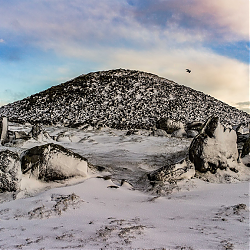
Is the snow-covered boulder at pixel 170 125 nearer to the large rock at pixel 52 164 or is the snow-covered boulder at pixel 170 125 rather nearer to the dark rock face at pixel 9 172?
the large rock at pixel 52 164

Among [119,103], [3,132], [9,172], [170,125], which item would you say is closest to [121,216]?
[9,172]

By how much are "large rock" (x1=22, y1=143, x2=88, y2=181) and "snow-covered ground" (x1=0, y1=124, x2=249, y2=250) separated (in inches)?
6.6

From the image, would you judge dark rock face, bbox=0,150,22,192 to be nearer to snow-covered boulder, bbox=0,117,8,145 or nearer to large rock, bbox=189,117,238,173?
large rock, bbox=189,117,238,173

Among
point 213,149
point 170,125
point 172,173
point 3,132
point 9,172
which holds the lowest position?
point 172,173

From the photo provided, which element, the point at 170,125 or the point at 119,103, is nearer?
the point at 170,125

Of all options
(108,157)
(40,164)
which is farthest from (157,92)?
(40,164)

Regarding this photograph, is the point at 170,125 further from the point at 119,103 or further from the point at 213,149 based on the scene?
the point at 119,103

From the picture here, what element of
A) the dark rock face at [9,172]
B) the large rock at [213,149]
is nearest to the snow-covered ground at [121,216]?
the dark rock face at [9,172]

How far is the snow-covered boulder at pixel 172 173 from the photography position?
538 cm

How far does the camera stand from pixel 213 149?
6293 mm

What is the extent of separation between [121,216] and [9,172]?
2.49m

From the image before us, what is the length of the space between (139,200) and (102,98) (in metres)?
38.8

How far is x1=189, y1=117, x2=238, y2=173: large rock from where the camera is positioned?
613 cm

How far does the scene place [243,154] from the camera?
24.5 ft
